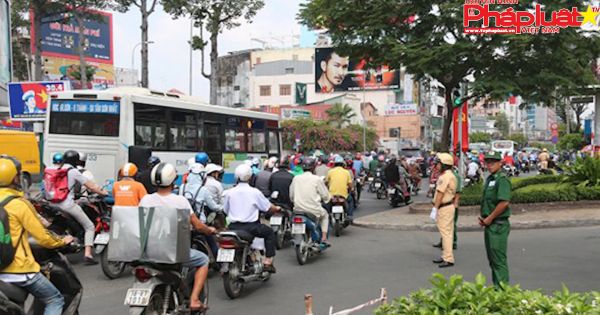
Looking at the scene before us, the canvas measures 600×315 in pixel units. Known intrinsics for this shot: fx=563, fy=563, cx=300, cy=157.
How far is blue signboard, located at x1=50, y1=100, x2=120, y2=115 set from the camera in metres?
13.7

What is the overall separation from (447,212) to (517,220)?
185 inches

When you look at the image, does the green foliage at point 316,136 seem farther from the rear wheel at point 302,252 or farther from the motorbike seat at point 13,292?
the motorbike seat at point 13,292

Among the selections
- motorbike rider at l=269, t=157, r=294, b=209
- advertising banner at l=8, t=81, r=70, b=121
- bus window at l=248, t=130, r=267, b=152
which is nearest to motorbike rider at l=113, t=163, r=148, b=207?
motorbike rider at l=269, t=157, r=294, b=209

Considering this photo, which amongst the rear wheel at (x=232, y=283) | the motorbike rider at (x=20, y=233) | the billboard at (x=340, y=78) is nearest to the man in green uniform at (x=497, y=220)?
the rear wheel at (x=232, y=283)

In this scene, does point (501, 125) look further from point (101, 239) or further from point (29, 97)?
point (101, 239)

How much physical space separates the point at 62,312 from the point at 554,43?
40.6 feet

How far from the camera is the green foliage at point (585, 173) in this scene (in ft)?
48.9

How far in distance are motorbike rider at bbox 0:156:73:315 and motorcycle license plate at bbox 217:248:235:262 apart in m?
2.44

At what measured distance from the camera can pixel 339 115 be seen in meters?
59.6

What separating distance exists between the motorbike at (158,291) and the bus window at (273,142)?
570 inches

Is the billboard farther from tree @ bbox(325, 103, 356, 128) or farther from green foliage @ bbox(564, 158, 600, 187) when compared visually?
green foliage @ bbox(564, 158, 600, 187)

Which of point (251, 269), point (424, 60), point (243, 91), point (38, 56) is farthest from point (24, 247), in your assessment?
point (243, 91)

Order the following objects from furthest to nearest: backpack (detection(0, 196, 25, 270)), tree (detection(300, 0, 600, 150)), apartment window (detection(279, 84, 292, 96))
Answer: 1. apartment window (detection(279, 84, 292, 96))
2. tree (detection(300, 0, 600, 150))
3. backpack (detection(0, 196, 25, 270))

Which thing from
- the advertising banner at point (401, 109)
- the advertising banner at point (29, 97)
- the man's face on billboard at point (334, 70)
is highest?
the man's face on billboard at point (334, 70)
